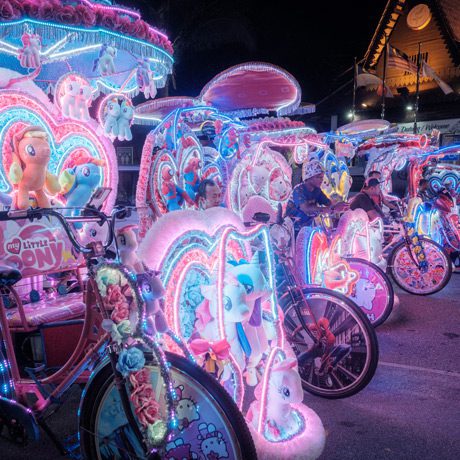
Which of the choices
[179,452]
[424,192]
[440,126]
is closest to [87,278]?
[179,452]

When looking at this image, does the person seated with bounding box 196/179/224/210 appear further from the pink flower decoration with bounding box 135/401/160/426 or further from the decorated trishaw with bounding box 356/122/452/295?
the pink flower decoration with bounding box 135/401/160/426

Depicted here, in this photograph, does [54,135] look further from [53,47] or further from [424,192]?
[424,192]

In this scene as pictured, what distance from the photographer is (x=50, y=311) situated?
329 centimetres

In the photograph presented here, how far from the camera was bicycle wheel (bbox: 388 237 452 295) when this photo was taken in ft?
21.9

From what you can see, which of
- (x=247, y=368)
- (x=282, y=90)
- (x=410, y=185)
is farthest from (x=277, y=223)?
(x=410, y=185)

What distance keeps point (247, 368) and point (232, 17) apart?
1389cm

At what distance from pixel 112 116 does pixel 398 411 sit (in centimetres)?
431

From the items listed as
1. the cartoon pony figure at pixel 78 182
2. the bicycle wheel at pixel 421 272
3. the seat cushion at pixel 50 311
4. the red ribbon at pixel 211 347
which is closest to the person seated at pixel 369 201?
the bicycle wheel at pixel 421 272

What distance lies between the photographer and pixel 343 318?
3.53 metres

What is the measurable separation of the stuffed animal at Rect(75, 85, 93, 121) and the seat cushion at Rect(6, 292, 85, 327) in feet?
7.77

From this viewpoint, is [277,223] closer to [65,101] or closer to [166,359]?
[166,359]

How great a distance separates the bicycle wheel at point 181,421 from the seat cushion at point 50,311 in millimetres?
1069

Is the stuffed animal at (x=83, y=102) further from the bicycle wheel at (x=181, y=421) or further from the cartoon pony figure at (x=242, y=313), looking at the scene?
the bicycle wheel at (x=181, y=421)

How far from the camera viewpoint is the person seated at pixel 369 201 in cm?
640
